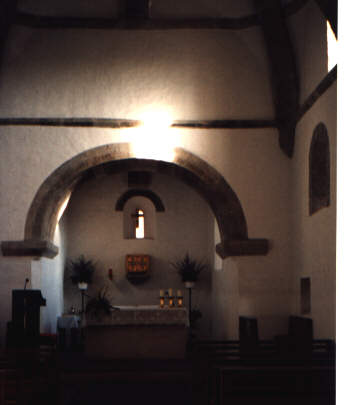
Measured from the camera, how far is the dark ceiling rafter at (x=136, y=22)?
37.4ft

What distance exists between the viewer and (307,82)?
33.6 ft

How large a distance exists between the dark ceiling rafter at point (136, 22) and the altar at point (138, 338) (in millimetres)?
5826

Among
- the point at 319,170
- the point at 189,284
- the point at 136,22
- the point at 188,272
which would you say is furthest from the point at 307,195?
the point at 189,284

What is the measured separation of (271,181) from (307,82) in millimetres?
2163

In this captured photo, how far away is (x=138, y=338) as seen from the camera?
12.5m

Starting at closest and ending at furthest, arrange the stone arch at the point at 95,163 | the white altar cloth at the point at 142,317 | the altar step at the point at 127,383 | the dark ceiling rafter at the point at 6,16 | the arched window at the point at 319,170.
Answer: the altar step at the point at 127,383 → the arched window at the point at 319,170 → the dark ceiling rafter at the point at 6,16 → the stone arch at the point at 95,163 → the white altar cloth at the point at 142,317

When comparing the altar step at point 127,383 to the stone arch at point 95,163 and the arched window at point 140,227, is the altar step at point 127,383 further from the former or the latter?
the arched window at point 140,227

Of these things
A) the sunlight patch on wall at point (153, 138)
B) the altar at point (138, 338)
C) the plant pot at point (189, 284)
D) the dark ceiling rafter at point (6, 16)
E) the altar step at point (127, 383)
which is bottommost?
the altar step at point (127, 383)

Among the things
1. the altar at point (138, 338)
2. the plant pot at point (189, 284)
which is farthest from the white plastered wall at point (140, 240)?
the altar at point (138, 338)

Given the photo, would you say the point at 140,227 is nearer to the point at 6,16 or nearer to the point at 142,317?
the point at 142,317

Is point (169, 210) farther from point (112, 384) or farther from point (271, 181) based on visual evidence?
point (112, 384)

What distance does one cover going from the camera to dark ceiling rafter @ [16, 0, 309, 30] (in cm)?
1139

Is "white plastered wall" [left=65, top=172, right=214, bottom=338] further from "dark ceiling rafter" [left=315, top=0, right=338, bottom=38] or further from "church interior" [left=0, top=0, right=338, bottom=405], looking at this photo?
"dark ceiling rafter" [left=315, top=0, right=338, bottom=38]

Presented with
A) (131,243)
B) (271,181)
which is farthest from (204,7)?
(131,243)
